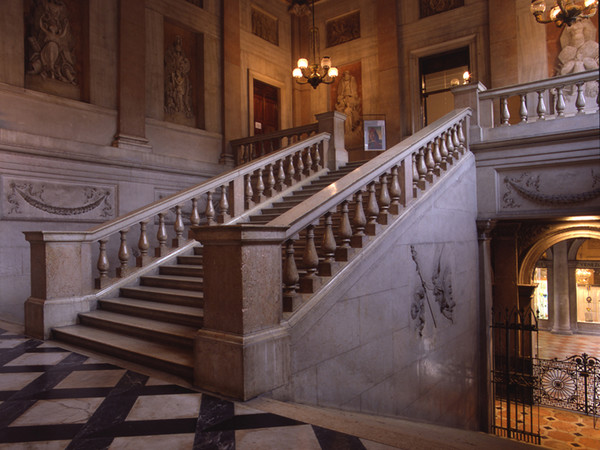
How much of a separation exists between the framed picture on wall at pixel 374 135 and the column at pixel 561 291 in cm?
905

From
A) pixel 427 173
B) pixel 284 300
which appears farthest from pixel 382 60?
pixel 284 300

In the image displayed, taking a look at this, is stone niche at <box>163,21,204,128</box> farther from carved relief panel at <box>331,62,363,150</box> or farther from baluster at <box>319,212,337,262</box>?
baluster at <box>319,212,337,262</box>

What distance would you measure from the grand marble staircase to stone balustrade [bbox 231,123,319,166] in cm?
440

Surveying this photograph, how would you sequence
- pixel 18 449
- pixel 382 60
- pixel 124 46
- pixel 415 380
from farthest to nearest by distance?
pixel 382 60 < pixel 124 46 < pixel 415 380 < pixel 18 449

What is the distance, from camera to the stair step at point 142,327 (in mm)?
3535

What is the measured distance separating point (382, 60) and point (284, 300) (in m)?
10.2

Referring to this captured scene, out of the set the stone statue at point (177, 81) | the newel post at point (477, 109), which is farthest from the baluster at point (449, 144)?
the stone statue at point (177, 81)

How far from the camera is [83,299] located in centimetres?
464

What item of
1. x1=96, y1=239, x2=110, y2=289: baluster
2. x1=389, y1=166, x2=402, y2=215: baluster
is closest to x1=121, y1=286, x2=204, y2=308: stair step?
x1=96, y1=239, x2=110, y2=289: baluster

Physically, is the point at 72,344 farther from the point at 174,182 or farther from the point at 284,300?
the point at 174,182

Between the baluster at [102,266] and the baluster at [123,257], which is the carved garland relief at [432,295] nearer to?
the baluster at [123,257]

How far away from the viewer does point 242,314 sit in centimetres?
265

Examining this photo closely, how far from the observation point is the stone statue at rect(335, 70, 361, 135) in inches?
475

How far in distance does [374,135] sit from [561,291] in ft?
32.1
